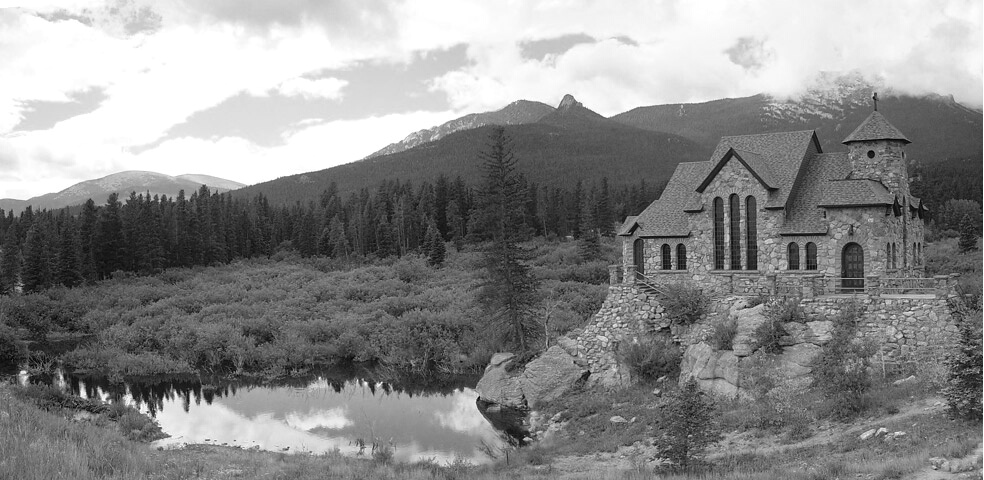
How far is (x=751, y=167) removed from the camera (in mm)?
31031

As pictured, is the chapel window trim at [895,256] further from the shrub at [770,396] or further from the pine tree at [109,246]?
the pine tree at [109,246]

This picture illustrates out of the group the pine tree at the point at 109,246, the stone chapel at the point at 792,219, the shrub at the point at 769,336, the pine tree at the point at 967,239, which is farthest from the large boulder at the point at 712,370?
the pine tree at the point at 109,246

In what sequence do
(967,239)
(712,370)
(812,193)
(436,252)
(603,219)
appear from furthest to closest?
(603,219) → (436,252) → (967,239) → (812,193) → (712,370)

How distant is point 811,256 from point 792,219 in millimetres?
1770

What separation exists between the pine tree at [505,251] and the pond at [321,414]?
4312 millimetres

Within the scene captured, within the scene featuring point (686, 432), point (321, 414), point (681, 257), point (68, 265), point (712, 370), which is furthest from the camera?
point (68, 265)

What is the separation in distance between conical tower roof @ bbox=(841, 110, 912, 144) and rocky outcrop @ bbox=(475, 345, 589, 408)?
15424 millimetres

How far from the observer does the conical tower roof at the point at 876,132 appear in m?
30.1

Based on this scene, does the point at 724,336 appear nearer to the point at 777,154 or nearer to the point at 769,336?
the point at 769,336

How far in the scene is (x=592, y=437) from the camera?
25109 millimetres

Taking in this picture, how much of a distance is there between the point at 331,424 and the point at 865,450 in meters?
21.8

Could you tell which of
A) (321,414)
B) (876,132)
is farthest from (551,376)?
(876,132)

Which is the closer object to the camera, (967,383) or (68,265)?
(967,383)

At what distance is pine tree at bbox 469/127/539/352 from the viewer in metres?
38.0
